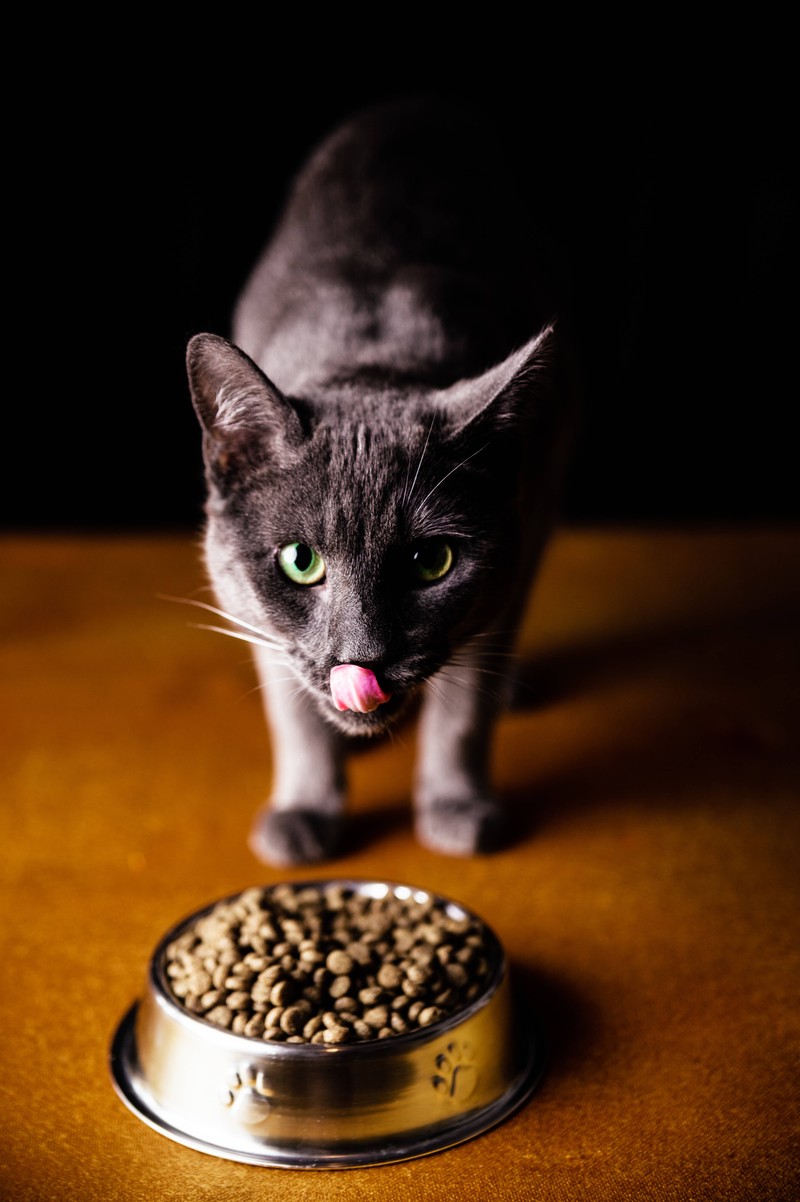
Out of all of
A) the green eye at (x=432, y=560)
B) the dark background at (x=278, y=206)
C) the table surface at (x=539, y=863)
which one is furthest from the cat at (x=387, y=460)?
the dark background at (x=278, y=206)

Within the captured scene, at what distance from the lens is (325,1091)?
3.27ft

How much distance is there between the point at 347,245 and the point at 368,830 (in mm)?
795

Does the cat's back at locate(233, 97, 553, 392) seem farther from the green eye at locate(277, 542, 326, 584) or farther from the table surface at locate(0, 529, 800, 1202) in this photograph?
the table surface at locate(0, 529, 800, 1202)

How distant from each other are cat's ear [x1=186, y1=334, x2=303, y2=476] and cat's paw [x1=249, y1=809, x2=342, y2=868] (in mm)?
511

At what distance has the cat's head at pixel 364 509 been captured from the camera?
1.12 meters

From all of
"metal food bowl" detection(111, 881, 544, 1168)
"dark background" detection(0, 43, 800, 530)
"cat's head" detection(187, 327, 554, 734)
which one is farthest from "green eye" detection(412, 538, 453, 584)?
"dark background" detection(0, 43, 800, 530)

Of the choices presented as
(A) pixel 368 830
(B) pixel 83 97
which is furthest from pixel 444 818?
(B) pixel 83 97

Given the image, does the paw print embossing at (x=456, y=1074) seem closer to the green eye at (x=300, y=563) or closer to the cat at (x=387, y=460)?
the cat at (x=387, y=460)

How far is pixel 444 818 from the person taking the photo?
153 centimetres

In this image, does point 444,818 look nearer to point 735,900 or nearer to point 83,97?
point 735,900

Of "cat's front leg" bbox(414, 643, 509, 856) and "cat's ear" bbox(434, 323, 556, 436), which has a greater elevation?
"cat's ear" bbox(434, 323, 556, 436)

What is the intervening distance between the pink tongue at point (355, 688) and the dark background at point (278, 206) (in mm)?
1702

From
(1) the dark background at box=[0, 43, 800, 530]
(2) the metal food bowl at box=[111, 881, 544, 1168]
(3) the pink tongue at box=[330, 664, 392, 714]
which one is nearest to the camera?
(2) the metal food bowl at box=[111, 881, 544, 1168]

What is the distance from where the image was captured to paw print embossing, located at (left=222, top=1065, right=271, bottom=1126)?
3.28 ft
